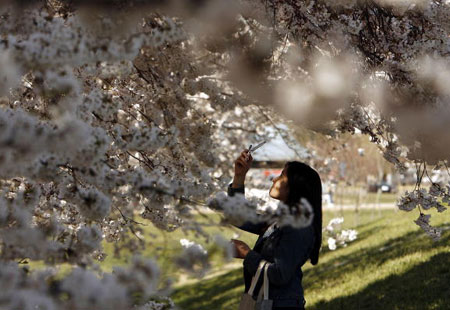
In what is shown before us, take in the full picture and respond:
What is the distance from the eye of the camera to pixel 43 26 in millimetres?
2365

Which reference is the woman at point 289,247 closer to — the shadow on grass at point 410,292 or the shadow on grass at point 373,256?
the shadow on grass at point 410,292

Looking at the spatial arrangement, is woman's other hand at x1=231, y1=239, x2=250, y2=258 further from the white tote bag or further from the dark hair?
the dark hair

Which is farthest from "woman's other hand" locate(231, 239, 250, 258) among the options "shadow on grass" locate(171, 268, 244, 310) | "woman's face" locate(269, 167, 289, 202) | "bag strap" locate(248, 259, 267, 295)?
"shadow on grass" locate(171, 268, 244, 310)

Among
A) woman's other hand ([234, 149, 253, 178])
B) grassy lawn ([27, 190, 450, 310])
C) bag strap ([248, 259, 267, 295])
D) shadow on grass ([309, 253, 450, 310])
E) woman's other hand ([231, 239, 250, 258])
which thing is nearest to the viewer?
bag strap ([248, 259, 267, 295])

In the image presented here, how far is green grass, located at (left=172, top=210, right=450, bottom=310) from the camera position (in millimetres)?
8062

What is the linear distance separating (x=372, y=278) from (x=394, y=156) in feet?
17.4

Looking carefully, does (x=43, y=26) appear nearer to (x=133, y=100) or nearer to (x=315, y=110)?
(x=133, y=100)

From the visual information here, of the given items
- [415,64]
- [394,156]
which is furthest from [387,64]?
[394,156]

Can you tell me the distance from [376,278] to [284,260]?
669 cm

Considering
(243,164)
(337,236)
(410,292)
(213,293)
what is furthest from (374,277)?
(243,164)

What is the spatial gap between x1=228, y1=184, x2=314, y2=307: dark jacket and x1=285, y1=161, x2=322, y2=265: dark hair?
0.18 meters

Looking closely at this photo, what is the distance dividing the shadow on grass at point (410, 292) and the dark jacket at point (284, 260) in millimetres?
4173

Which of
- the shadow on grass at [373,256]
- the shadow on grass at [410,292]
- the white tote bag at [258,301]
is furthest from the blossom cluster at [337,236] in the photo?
the white tote bag at [258,301]

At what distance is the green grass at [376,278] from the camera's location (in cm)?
806
